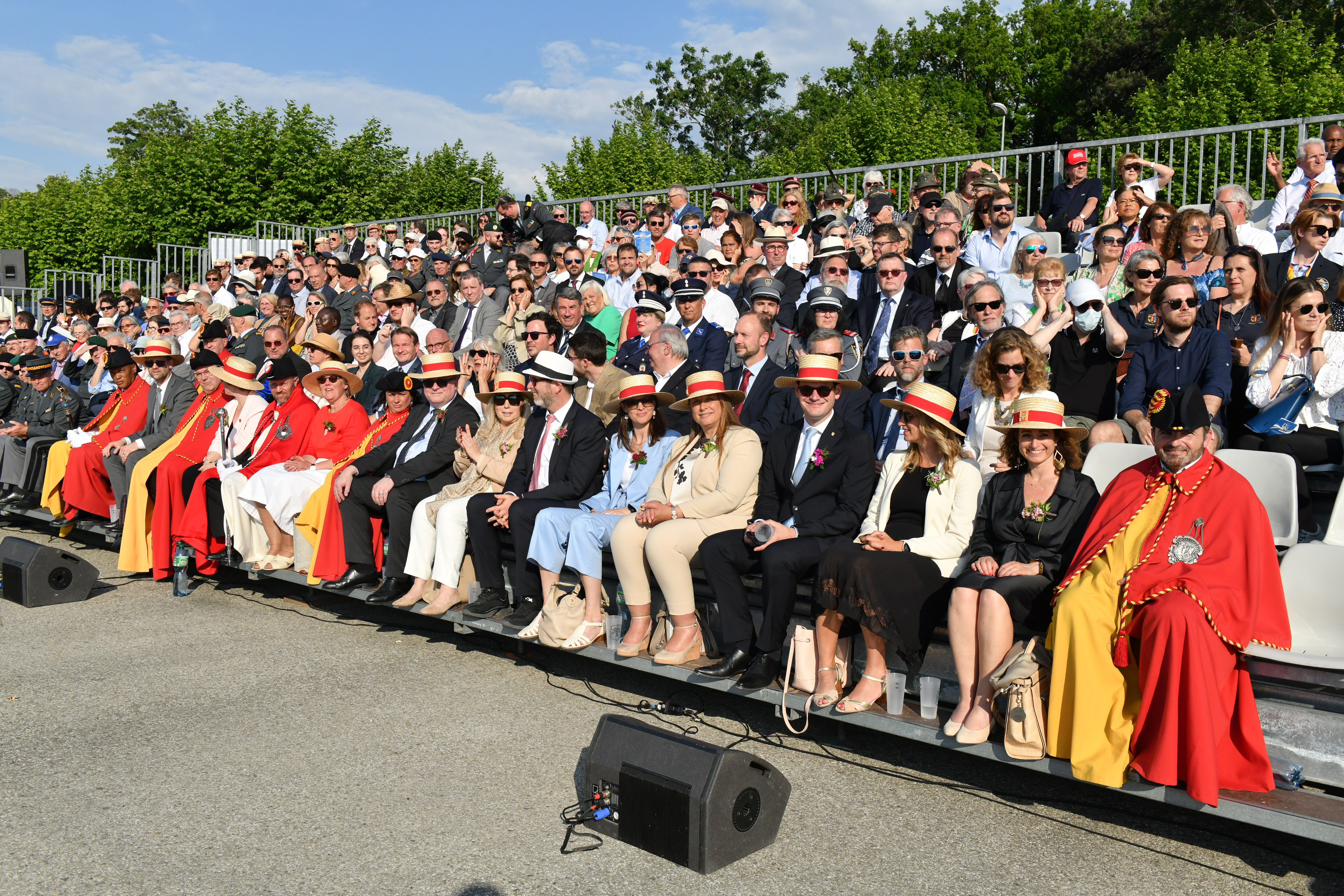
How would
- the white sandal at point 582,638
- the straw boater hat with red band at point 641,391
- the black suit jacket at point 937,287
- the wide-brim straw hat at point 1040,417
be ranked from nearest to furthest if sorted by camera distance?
the wide-brim straw hat at point 1040,417, the white sandal at point 582,638, the straw boater hat with red band at point 641,391, the black suit jacket at point 937,287

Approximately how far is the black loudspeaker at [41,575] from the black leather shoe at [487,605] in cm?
381

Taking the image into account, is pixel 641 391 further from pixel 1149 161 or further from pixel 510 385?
pixel 1149 161

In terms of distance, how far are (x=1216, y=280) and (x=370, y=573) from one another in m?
6.46

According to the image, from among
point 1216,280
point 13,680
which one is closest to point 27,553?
point 13,680

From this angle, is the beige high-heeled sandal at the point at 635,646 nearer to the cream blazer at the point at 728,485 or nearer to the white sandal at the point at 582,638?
the white sandal at the point at 582,638

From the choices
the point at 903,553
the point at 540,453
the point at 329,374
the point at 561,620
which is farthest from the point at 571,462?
the point at 329,374

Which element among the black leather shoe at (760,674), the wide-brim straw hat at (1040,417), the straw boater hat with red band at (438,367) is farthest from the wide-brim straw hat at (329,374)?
the wide-brim straw hat at (1040,417)

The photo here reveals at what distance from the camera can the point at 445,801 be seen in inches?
180

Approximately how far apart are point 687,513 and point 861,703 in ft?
5.06

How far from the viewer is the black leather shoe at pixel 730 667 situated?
215 inches

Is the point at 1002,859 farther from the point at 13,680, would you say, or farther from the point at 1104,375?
the point at 13,680

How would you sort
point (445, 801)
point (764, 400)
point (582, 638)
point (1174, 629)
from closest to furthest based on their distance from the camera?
point (1174, 629), point (445, 801), point (582, 638), point (764, 400)

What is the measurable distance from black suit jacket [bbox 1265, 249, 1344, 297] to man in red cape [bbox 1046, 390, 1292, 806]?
309 centimetres

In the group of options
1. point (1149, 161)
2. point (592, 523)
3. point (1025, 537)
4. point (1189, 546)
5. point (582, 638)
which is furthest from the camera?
point (1149, 161)
